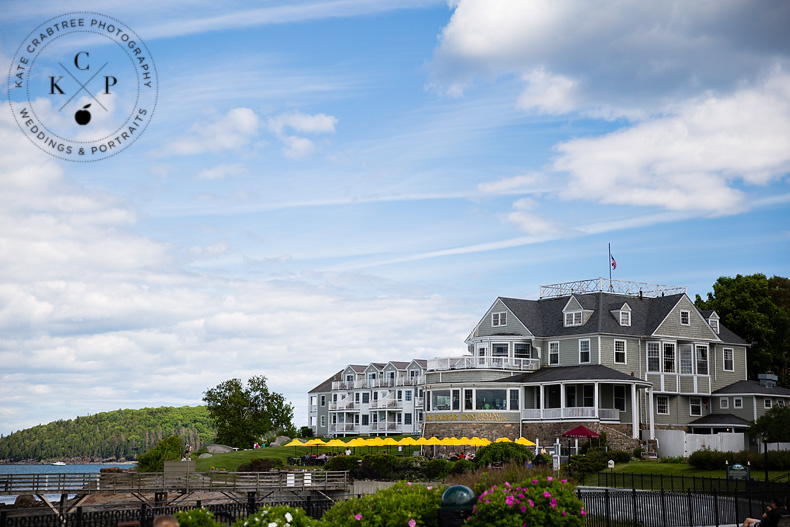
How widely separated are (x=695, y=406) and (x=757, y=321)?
14.0 metres

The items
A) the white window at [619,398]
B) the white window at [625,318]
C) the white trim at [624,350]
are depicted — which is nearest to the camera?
the white window at [619,398]

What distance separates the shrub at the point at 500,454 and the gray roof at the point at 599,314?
628 inches

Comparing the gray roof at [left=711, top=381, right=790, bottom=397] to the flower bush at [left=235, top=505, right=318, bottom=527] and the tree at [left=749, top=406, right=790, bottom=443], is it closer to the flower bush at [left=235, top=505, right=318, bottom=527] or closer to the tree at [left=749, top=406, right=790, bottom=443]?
the tree at [left=749, top=406, right=790, bottom=443]

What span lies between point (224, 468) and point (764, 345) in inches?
1761

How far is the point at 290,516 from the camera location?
15133 mm

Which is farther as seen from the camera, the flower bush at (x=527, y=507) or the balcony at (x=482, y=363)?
the balcony at (x=482, y=363)

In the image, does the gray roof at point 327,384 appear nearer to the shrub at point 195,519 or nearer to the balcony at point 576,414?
the balcony at point 576,414

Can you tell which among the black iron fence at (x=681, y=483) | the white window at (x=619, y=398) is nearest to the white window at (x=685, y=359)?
the white window at (x=619, y=398)

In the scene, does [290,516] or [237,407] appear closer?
[290,516]

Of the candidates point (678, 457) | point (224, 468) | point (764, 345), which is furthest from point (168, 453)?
point (764, 345)

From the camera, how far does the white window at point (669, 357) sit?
62.6 m

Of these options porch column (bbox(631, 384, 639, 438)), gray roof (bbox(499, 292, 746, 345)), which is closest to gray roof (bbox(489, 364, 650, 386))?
porch column (bbox(631, 384, 639, 438))

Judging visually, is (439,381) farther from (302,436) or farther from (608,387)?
(302,436)

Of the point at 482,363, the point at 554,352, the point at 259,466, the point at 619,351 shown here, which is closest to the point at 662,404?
the point at 619,351
